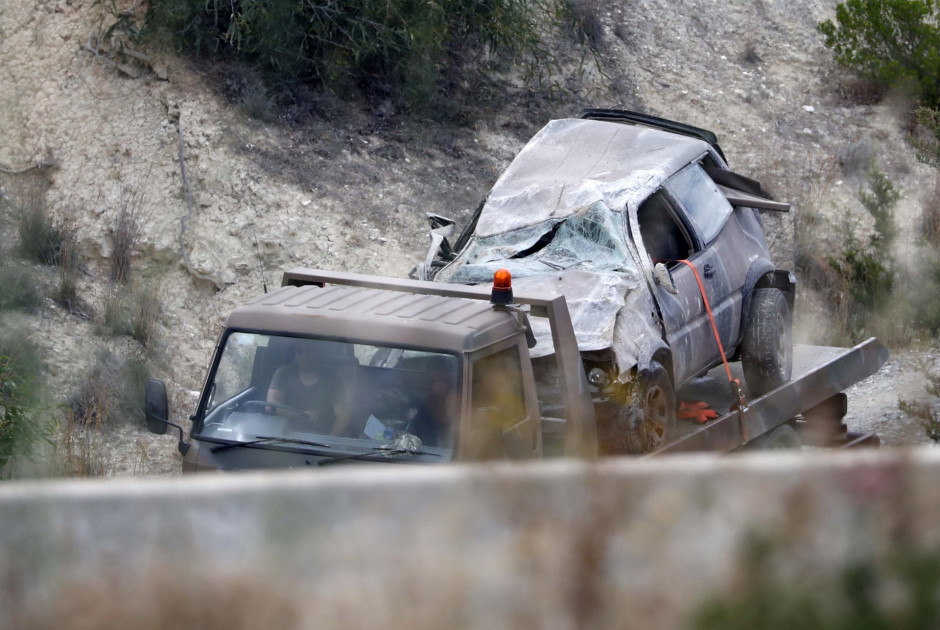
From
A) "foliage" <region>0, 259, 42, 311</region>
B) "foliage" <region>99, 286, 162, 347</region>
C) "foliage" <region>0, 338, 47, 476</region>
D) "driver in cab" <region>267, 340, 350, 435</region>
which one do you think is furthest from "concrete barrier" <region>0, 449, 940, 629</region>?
"foliage" <region>0, 259, 42, 311</region>

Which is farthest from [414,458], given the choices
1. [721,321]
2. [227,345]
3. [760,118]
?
[760,118]

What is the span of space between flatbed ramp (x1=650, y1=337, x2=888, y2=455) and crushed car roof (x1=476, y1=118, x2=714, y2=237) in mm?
1447

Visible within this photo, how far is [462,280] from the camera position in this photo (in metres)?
5.77

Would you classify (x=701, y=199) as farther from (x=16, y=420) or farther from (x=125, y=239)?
(x=125, y=239)

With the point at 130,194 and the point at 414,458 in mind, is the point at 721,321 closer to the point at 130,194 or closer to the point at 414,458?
the point at 414,458

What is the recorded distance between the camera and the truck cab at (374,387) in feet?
13.3

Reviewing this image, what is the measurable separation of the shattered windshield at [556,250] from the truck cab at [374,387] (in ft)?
3.67

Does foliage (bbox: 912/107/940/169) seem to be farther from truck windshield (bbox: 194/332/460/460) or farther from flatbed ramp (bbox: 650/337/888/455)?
truck windshield (bbox: 194/332/460/460)

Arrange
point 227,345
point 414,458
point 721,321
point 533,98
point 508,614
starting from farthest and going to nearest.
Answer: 1. point 533,98
2. point 721,321
3. point 227,345
4. point 414,458
5. point 508,614

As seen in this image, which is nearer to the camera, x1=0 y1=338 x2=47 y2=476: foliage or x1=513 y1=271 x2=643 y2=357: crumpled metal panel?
x1=513 y1=271 x2=643 y2=357: crumpled metal panel

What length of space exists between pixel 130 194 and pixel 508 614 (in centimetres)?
887

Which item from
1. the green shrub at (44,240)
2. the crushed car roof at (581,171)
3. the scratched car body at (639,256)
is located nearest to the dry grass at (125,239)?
the green shrub at (44,240)

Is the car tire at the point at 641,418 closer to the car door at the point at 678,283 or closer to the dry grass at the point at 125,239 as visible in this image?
the car door at the point at 678,283

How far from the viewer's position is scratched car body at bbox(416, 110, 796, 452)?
5.12m
